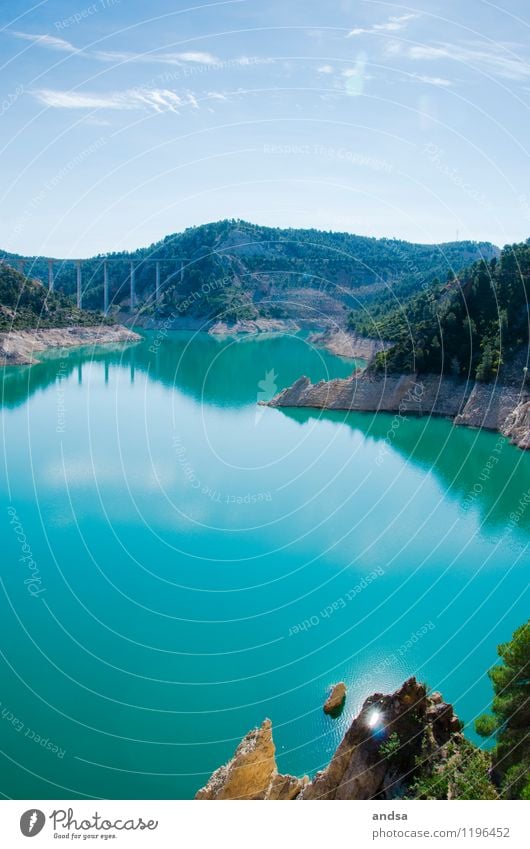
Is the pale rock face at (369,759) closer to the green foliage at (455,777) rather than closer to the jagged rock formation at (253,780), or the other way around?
the jagged rock formation at (253,780)

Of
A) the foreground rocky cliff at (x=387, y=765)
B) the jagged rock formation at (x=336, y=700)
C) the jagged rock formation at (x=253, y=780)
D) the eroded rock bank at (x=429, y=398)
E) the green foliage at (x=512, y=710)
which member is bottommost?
the jagged rock formation at (x=336, y=700)

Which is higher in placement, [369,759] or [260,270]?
[260,270]

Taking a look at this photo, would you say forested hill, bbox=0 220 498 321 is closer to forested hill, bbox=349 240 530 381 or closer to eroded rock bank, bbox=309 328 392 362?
eroded rock bank, bbox=309 328 392 362

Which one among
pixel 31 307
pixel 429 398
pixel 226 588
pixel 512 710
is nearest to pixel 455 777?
pixel 512 710

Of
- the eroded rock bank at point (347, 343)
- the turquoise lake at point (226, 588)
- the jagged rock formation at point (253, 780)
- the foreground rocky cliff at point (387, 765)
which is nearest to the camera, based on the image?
the foreground rocky cliff at point (387, 765)

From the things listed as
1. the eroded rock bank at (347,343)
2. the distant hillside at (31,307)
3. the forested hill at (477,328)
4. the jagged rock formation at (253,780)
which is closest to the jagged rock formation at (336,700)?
the jagged rock formation at (253,780)

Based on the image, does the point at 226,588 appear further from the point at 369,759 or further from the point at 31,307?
the point at 31,307
